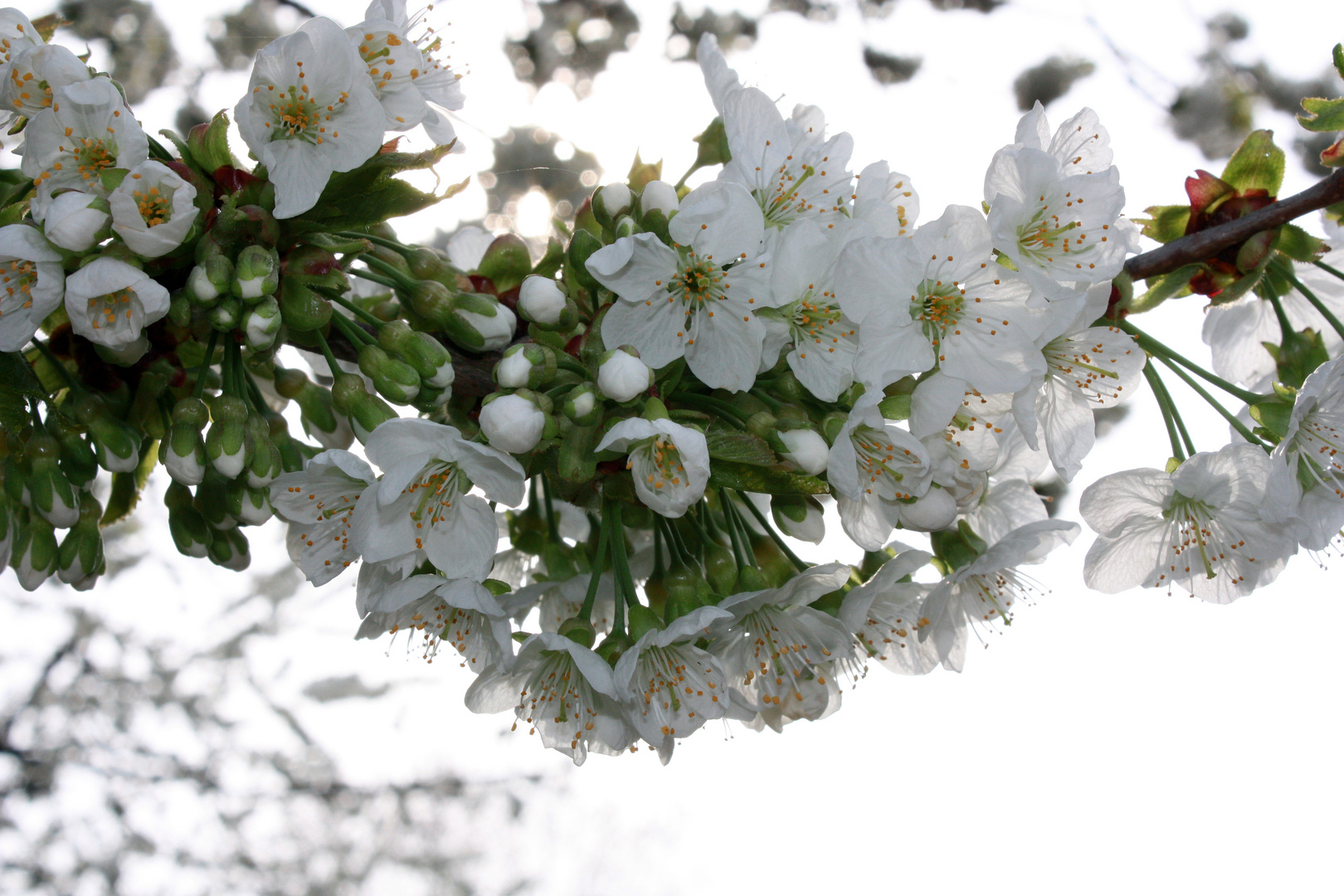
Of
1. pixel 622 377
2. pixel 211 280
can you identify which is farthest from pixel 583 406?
pixel 211 280

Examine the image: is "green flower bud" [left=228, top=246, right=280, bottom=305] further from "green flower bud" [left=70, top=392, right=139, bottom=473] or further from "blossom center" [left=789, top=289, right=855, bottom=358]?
"blossom center" [left=789, top=289, right=855, bottom=358]

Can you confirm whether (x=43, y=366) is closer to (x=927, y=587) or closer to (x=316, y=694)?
(x=927, y=587)

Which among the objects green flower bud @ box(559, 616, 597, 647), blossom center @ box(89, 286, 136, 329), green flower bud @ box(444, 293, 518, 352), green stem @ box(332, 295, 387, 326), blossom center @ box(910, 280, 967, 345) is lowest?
green flower bud @ box(559, 616, 597, 647)

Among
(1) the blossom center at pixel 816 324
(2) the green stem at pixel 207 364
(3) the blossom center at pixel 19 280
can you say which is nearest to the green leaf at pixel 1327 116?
(1) the blossom center at pixel 816 324

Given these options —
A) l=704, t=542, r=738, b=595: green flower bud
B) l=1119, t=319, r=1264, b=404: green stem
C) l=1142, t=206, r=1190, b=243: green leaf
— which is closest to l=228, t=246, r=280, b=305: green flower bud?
l=704, t=542, r=738, b=595: green flower bud

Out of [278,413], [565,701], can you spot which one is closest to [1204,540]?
[565,701]

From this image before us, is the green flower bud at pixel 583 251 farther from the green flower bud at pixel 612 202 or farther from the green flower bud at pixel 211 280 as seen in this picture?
the green flower bud at pixel 211 280

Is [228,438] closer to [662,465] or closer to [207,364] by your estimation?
[207,364]
